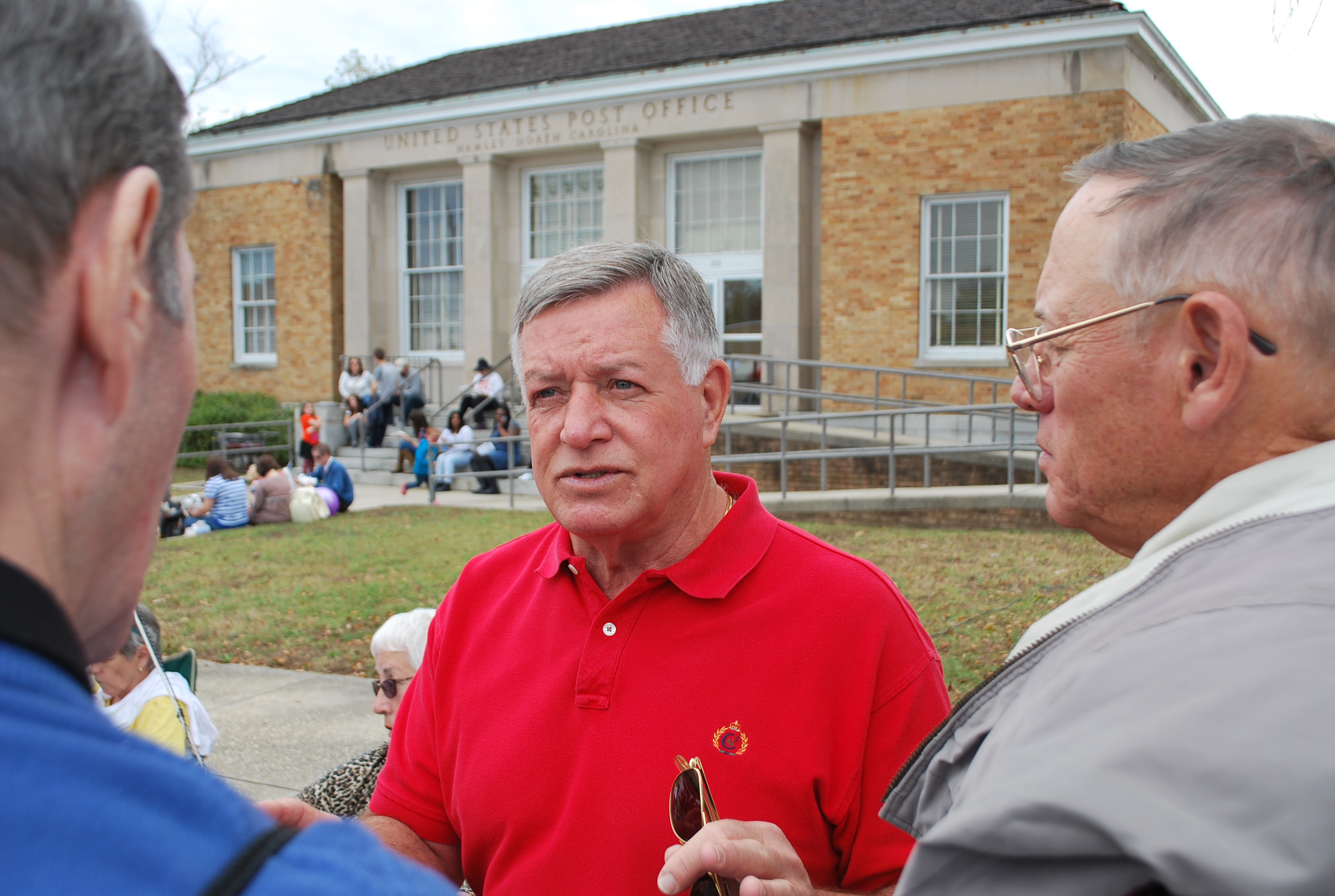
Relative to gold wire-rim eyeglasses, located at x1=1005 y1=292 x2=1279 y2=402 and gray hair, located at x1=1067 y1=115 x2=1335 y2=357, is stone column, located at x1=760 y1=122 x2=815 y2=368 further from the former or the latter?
gray hair, located at x1=1067 y1=115 x2=1335 y2=357

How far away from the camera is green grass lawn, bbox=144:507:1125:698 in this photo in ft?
23.8

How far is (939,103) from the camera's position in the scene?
1712 cm

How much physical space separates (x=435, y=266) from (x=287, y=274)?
3.68 metres

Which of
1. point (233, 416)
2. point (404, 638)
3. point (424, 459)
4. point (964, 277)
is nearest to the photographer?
point (404, 638)

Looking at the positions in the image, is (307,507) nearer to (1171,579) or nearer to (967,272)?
(967,272)

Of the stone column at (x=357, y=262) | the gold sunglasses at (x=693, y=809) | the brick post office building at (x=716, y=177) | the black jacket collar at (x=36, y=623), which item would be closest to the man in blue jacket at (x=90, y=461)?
the black jacket collar at (x=36, y=623)

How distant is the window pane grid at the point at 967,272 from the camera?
56.4 feet

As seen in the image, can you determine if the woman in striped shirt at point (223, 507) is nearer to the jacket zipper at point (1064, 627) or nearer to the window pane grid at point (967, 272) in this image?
the window pane grid at point (967, 272)

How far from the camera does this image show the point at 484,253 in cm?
2175

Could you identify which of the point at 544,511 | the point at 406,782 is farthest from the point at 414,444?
the point at 406,782

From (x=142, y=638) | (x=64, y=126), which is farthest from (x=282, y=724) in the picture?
(x=64, y=126)

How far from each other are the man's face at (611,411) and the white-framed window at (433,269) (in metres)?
21.2

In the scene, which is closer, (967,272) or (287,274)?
(967,272)

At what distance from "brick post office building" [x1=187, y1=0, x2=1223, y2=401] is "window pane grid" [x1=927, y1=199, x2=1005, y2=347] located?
0.04 m
